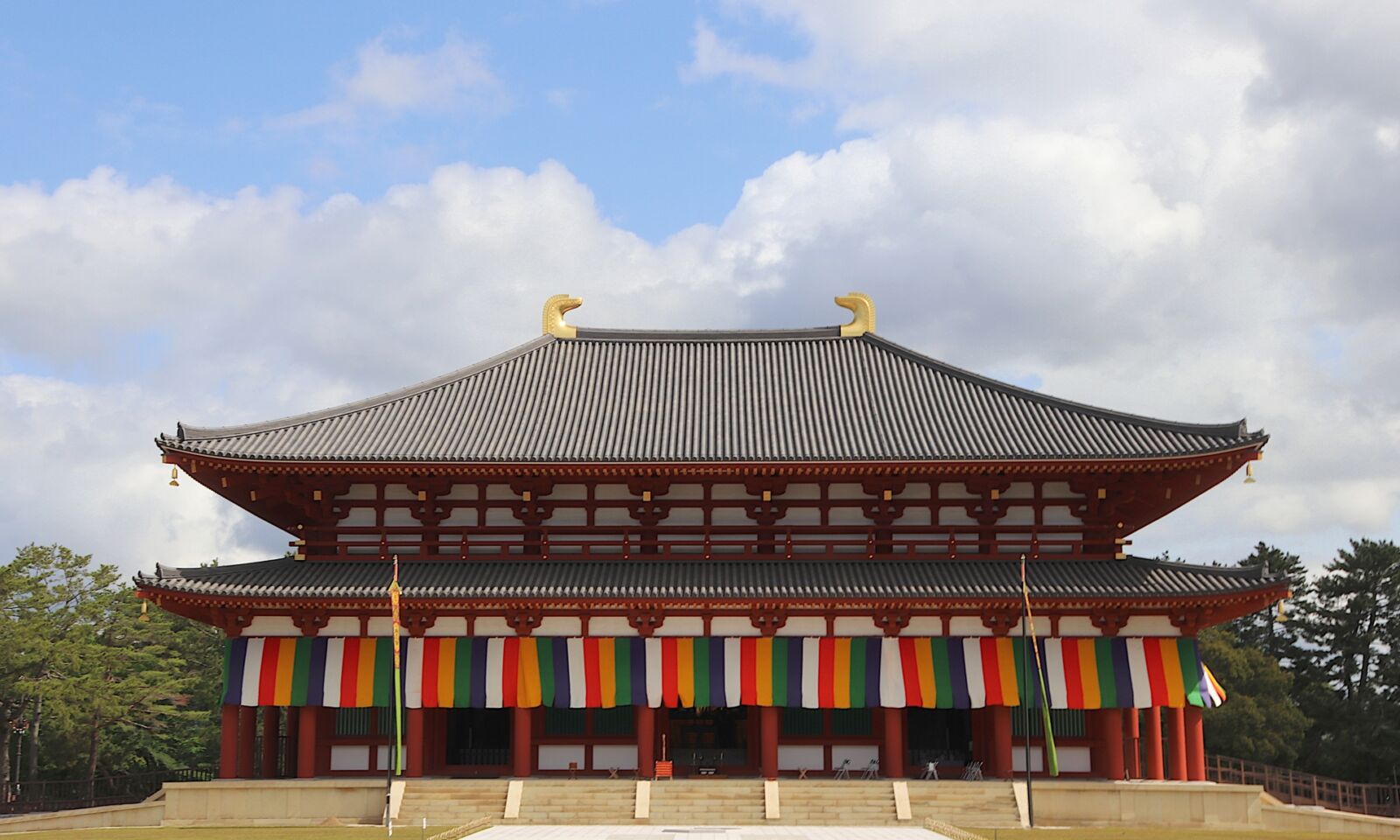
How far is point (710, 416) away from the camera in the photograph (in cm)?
3388

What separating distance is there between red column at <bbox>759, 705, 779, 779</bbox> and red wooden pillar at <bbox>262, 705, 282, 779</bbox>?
40.9 feet

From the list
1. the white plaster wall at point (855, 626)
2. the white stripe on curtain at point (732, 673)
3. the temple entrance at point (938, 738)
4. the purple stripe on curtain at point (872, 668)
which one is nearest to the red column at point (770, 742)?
the white stripe on curtain at point (732, 673)

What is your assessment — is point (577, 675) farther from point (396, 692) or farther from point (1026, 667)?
point (1026, 667)

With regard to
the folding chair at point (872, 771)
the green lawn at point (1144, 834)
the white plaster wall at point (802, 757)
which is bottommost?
the green lawn at point (1144, 834)

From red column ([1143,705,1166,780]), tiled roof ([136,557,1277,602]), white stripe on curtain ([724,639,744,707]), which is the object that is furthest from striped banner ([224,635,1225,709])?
tiled roof ([136,557,1277,602])

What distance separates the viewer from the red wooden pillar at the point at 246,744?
30.4 meters

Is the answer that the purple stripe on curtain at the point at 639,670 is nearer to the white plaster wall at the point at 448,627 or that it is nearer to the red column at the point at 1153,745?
the white plaster wall at the point at 448,627

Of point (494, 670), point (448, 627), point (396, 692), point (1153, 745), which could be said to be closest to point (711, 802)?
point (494, 670)

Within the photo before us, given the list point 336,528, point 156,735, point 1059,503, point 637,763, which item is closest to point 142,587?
point 336,528

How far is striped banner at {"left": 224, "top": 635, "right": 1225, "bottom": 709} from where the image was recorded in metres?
29.1

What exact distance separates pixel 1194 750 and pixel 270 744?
23.7m

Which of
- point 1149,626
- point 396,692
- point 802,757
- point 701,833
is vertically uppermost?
point 1149,626

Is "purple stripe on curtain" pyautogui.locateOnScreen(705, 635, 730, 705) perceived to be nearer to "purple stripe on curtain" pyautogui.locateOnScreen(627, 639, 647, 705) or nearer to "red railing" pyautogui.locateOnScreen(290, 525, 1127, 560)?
"purple stripe on curtain" pyautogui.locateOnScreen(627, 639, 647, 705)

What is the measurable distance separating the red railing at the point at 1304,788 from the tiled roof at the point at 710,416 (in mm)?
14547
